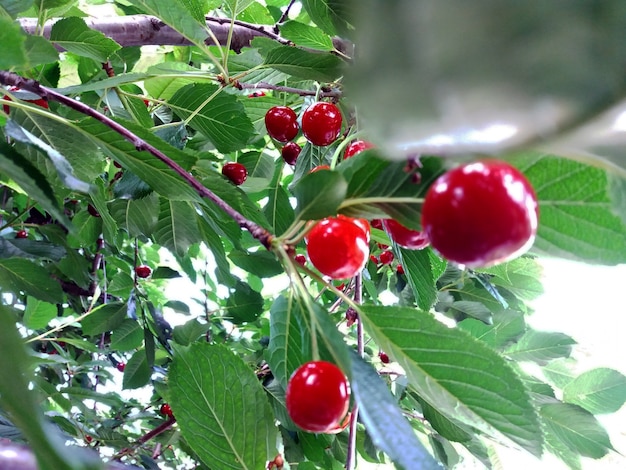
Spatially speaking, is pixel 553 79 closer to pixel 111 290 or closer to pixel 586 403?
pixel 586 403

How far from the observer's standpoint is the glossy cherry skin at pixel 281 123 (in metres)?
1.07

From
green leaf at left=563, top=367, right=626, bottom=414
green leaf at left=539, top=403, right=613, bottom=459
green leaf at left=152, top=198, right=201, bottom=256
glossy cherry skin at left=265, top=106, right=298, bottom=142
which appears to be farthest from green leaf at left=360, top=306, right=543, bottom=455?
green leaf at left=563, top=367, right=626, bottom=414

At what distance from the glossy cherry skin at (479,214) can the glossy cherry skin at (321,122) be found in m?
0.61

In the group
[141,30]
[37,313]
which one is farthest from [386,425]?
[37,313]

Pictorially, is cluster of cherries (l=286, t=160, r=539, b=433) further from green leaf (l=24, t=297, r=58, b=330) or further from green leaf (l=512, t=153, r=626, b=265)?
green leaf (l=24, t=297, r=58, b=330)

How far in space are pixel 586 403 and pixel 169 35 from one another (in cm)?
158

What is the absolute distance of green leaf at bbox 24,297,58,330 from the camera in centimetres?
170

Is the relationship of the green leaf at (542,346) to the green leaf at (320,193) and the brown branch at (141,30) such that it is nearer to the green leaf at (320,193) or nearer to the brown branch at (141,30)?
the brown branch at (141,30)

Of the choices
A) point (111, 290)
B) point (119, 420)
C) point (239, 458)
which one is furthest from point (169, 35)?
point (119, 420)

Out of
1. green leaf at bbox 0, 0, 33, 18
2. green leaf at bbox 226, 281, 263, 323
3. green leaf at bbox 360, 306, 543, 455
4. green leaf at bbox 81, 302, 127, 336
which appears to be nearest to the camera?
green leaf at bbox 360, 306, 543, 455

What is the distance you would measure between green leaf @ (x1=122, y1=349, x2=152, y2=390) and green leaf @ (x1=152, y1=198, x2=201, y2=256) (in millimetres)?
531

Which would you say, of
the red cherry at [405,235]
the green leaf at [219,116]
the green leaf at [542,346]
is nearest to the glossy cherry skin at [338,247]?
the red cherry at [405,235]

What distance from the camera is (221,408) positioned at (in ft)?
2.53

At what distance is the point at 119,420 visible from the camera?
6.17 ft
